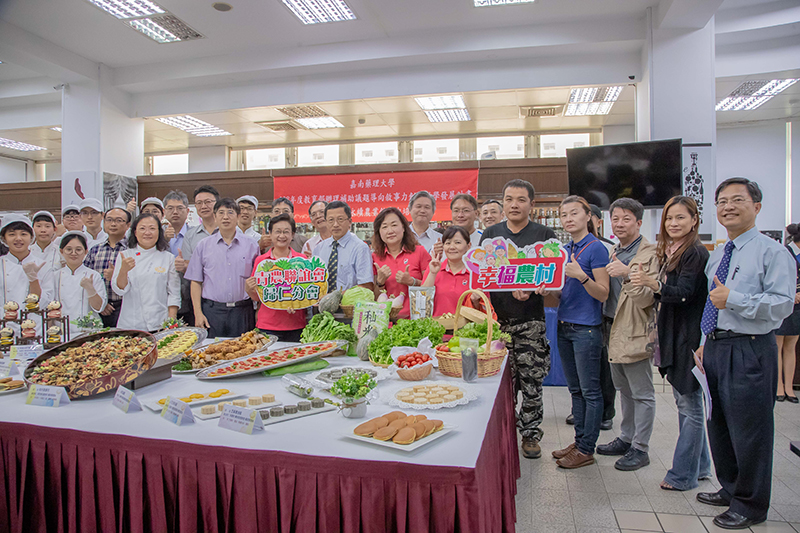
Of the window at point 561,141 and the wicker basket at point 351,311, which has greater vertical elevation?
the window at point 561,141

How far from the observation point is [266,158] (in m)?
11.5

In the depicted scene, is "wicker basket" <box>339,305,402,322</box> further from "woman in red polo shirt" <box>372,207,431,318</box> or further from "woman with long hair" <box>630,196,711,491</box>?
"woman with long hair" <box>630,196,711,491</box>

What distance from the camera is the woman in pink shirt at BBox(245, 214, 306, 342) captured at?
11.5ft

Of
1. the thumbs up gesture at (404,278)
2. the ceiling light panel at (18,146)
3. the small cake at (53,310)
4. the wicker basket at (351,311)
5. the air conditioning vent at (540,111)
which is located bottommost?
the wicker basket at (351,311)

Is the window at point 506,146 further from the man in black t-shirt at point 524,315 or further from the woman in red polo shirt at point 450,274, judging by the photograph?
the woman in red polo shirt at point 450,274

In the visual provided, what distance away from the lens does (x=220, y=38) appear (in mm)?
6789

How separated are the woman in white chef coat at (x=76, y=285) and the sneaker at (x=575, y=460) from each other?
3505mm

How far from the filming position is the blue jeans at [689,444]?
2875 millimetres

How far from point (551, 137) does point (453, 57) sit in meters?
4.07

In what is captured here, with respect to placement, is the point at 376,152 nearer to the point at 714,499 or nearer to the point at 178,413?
the point at 714,499

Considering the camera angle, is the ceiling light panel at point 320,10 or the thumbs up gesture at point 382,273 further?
the ceiling light panel at point 320,10

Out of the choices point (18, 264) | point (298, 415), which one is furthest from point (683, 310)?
point (18, 264)

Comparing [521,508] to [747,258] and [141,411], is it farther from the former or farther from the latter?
[141,411]

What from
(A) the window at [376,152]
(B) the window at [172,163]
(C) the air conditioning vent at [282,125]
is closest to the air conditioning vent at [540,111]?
(A) the window at [376,152]
